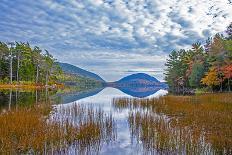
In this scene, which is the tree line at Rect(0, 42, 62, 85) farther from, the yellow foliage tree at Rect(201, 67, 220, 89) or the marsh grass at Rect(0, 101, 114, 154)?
the marsh grass at Rect(0, 101, 114, 154)

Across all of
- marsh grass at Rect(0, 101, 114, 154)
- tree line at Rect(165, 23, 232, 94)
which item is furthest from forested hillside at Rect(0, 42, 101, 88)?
marsh grass at Rect(0, 101, 114, 154)

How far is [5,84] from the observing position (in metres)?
72.1

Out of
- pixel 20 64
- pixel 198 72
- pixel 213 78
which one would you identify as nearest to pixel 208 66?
pixel 198 72

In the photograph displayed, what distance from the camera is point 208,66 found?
59.2 m

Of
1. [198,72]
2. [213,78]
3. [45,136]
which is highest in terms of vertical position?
[198,72]

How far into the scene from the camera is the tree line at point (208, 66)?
1906 inches

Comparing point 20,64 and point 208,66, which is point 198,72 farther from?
point 20,64

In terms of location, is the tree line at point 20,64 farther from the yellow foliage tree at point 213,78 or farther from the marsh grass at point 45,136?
the marsh grass at point 45,136

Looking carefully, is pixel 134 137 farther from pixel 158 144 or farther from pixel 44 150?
pixel 44 150

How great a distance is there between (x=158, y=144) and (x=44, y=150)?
390cm

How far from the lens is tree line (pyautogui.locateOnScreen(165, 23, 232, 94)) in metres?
48.4

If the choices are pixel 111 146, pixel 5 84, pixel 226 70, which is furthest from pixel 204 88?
pixel 111 146

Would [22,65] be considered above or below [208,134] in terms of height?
above

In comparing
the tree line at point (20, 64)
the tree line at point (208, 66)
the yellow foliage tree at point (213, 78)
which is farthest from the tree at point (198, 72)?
the tree line at point (20, 64)
